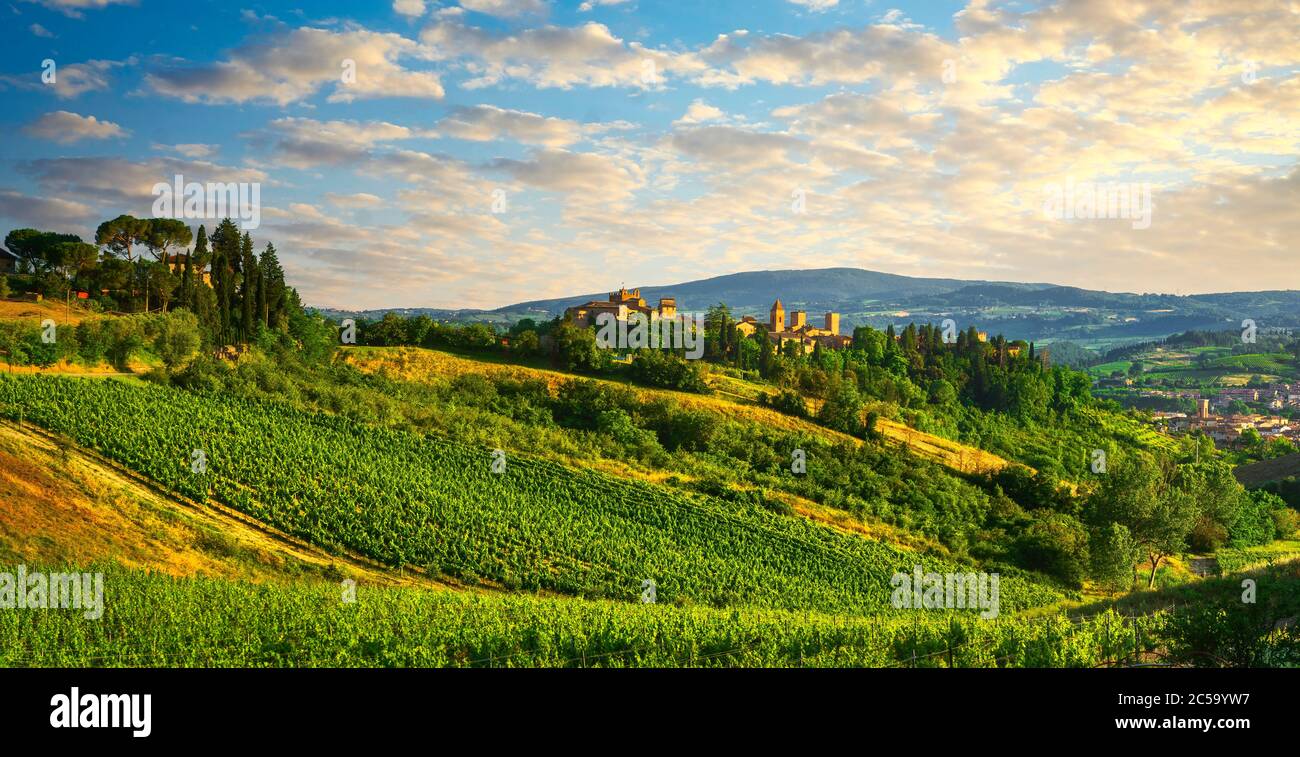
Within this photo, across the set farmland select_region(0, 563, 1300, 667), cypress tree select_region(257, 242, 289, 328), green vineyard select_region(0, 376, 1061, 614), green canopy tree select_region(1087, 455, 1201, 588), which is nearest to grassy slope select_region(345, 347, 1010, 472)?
cypress tree select_region(257, 242, 289, 328)

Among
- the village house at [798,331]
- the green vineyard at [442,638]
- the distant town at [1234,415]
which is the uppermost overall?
the village house at [798,331]

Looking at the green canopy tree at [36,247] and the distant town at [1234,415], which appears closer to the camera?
the green canopy tree at [36,247]

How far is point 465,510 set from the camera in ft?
115

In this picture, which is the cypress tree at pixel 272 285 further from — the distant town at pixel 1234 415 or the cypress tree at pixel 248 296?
the distant town at pixel 1234 415

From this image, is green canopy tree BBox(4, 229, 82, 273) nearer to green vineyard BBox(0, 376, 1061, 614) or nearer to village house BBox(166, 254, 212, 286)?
village house BBox(166, 254, 212, 286)

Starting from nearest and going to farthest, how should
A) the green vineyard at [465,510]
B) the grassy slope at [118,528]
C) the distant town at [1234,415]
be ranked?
1. the grassy slope at [118,528]
2. the green vineyard at [465,510]
3. the distant town at [1234,415]

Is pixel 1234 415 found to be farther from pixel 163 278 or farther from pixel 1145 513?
pixel 163 278

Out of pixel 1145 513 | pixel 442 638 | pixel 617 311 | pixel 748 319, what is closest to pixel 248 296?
pixel 442 638

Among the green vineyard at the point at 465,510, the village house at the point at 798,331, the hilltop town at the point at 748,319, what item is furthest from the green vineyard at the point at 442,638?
the village house at the point at 798,331

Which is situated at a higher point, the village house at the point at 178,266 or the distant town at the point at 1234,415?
the village house at the point at 178,266

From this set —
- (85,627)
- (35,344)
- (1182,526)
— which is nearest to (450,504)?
(85,627)

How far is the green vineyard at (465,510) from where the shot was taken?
30.8 m

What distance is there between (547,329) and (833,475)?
109 feet
